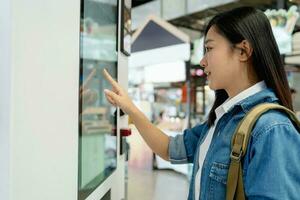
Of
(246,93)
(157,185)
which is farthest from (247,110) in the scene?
(157,185)

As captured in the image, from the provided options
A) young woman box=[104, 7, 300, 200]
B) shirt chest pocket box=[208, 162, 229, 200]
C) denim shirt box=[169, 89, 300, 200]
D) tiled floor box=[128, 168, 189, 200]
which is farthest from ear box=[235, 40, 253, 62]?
tiled floor box=[128, 168, 189, 200]

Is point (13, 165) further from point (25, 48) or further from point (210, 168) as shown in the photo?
point (210, 168)

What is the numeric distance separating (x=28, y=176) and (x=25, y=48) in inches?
10.2

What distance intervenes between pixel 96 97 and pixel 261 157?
2.20ft

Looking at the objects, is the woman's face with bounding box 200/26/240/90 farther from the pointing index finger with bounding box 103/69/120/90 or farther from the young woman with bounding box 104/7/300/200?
the pointing index finger with bounding box 103/69/120/90

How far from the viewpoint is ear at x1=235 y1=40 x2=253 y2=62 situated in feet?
3.52

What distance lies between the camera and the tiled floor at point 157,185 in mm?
4836

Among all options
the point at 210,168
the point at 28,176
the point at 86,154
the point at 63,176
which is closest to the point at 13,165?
A: the point at 28,176

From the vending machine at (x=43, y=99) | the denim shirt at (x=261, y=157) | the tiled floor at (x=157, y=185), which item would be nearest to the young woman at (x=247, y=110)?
the denim shirt at (x=261, y=157)

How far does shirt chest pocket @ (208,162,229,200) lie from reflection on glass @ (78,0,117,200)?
39cm

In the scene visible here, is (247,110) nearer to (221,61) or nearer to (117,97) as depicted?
(221,61)

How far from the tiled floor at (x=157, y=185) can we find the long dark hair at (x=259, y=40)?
376cm

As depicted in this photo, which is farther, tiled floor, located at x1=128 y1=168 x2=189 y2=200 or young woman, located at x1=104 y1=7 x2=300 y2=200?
tiled floor, located at x1=128 y1=168 x2=189 y2=200

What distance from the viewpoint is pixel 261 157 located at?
3.07 feet
